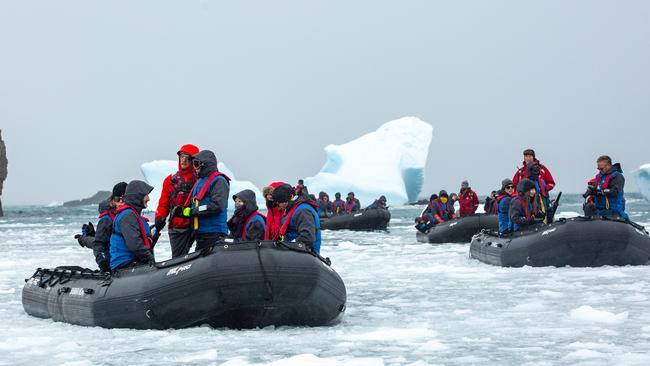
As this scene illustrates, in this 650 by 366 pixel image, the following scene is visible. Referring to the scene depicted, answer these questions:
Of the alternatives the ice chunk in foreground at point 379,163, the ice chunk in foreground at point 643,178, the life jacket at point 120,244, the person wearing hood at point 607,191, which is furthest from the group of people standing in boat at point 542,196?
the ice chunk in foreground at point 643,178

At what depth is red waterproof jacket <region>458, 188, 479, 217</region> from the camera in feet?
64.1

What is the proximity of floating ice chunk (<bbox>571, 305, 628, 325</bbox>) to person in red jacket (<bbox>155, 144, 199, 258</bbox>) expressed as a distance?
11.3ft

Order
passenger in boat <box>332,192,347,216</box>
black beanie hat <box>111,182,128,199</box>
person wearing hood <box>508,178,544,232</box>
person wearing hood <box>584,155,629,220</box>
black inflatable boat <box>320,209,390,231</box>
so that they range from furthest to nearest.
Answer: passenger in boat <box>332,192,347,216</box>
black inflatable boat <box>320,209,390,231</box>
person wearing hood <box>508,178,544,232</box>
person wearing hood <box>584,155,629,220</box>
black beanie hat <box>111,182,128,199</box>

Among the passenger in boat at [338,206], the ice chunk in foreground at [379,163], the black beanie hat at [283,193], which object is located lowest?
the passenger in boat at [338,206]

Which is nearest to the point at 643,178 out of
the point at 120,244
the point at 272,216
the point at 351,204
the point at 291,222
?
the point at 351,204

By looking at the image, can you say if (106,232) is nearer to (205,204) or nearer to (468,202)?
(205,204)

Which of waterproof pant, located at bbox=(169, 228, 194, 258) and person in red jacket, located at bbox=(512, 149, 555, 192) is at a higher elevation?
person in red jacket, located at bbox=(512, 149, 555, 192)

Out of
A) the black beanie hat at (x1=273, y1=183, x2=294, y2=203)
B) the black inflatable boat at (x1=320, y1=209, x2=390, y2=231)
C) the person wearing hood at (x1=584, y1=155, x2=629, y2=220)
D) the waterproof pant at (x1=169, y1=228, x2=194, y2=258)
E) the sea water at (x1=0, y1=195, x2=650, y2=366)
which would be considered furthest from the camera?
the black inflatable boat at (x1=320, y1=209, x2=390, y2=231)

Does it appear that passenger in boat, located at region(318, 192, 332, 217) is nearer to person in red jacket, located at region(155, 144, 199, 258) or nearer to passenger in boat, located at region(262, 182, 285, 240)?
passenger in boat, located at region(262, 182, 285, 240)

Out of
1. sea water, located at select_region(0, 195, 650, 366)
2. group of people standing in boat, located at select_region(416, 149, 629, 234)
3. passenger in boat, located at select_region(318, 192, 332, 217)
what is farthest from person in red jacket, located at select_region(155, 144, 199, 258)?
passenger in boat, located at select_region(318, 192, 332, 217)

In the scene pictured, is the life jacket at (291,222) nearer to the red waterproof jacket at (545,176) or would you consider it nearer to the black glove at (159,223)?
the black glove at (159,223)

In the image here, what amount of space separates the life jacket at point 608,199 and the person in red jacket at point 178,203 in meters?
6.53

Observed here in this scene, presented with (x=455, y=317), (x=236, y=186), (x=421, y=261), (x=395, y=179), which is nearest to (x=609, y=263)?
(x=421, y=261)

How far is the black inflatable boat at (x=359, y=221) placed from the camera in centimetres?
2731
